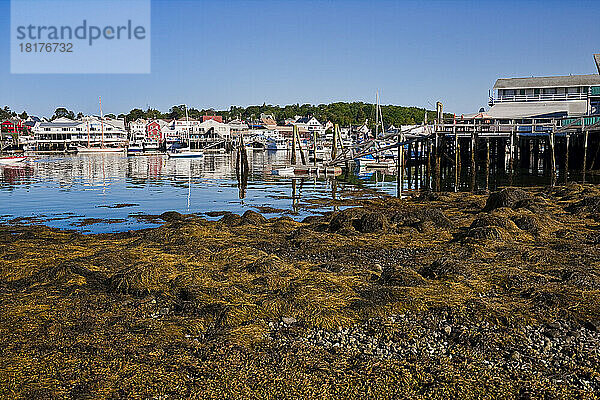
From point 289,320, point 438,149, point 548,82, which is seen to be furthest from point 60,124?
point 289,320

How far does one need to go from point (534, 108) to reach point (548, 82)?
369 centimetres

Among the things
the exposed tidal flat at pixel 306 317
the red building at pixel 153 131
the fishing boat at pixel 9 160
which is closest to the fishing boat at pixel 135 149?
the red building at pixel 153 131

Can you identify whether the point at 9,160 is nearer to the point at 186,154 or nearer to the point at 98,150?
the point at 186,154

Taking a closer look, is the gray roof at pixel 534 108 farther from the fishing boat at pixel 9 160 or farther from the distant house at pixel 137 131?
the distant house at pixel 137 131

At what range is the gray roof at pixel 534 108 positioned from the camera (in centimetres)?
4809

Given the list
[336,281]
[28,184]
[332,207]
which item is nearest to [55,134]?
[28,184]

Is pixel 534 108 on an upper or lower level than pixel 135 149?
upper

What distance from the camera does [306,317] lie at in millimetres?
7398

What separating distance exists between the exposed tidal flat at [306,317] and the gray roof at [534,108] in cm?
3844

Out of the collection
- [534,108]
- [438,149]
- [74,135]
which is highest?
[74,135]

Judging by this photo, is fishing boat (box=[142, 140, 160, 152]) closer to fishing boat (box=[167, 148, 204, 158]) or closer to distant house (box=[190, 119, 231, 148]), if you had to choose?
distant house (box=[190, 119, 231, 148])

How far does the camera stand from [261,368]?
5.91 m

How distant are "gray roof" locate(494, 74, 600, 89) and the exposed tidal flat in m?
43.2

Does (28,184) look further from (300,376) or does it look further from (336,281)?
(300,376)
